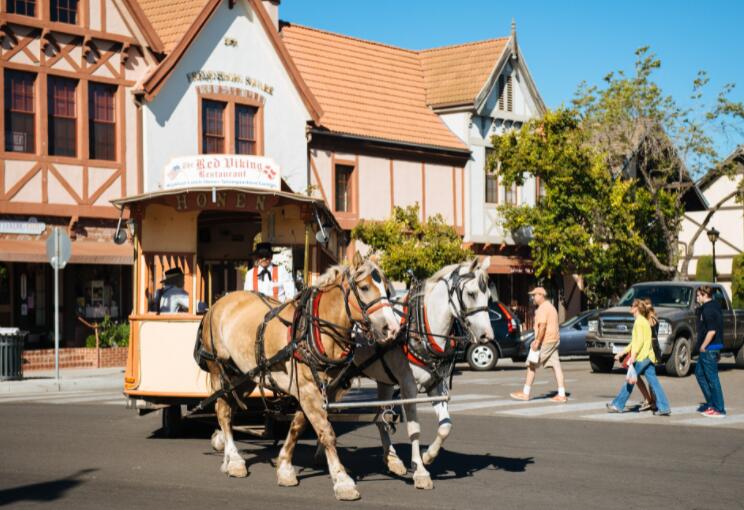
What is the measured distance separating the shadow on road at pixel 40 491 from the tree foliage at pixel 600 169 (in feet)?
91.9

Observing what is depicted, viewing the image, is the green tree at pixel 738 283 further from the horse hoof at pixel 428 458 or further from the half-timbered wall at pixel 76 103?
the horse hoof at pixel 428 458

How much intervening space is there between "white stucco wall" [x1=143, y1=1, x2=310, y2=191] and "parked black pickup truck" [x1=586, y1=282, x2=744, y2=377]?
1117 centimetres

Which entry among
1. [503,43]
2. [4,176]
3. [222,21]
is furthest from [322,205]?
[503,43]

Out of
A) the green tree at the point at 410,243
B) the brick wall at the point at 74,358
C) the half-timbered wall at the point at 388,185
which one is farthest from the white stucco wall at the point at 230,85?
the brick wall at the point at 74,358

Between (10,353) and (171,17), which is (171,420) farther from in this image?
(171,17)

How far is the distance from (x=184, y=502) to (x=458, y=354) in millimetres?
2995

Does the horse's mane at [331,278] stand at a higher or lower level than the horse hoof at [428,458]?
higher

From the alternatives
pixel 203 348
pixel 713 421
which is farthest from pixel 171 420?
pixel 713 421

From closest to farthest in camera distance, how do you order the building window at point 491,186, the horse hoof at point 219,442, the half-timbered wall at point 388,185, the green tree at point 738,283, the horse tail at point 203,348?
the horse tail at point 203,348 < the horse hoof at point 219,442 < the half-timbered wall at point 388,185 < the building window at point 491,186 < the green tree at point 738,283

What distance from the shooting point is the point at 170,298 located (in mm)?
14016

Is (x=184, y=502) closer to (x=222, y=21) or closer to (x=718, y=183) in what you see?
(x=222, y=21)

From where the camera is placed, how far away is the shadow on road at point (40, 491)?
9.52m

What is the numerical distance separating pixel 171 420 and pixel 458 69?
2860cm

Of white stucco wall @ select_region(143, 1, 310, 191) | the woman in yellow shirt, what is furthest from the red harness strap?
white stucco wall @ select_region(143, 1, 310, 191)
